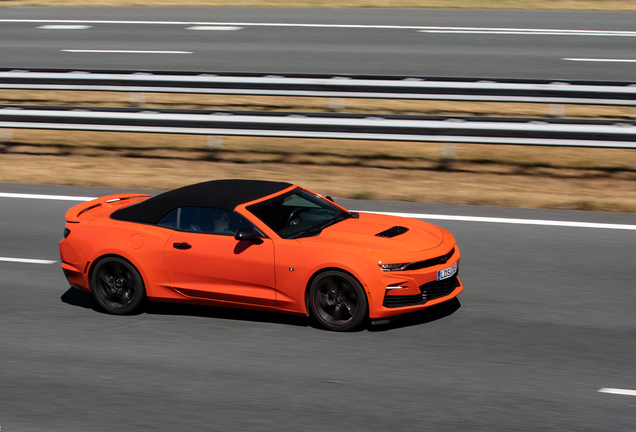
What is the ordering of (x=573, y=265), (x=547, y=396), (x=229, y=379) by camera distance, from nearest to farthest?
(x=547, y=396), (x=229, y=379), (x=573, y=265)

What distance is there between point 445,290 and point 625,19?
53.3 feet

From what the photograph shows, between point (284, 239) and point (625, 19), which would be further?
point (625, 19)

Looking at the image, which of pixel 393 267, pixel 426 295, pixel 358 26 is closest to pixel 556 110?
pixel 358 26

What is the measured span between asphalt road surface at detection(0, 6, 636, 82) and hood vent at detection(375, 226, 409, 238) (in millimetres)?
9517

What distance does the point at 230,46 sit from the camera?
1950 cm

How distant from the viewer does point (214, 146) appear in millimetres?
14031

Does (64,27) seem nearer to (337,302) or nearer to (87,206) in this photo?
(87,206)

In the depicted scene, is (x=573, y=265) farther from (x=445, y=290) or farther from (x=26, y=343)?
(x=26, y=343)

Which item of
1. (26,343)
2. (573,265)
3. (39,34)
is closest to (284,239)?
(26,343)

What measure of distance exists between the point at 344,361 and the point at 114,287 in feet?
8.43

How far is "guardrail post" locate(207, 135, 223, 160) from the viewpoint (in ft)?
46.0

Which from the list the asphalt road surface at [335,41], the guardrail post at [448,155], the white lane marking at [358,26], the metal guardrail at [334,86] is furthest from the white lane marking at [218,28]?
the guardrail post at [448,155]

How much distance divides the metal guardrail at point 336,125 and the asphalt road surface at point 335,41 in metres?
4.07

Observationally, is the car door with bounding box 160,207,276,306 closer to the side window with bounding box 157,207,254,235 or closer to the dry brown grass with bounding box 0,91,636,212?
the side window with bounding box 157,207,254,235
